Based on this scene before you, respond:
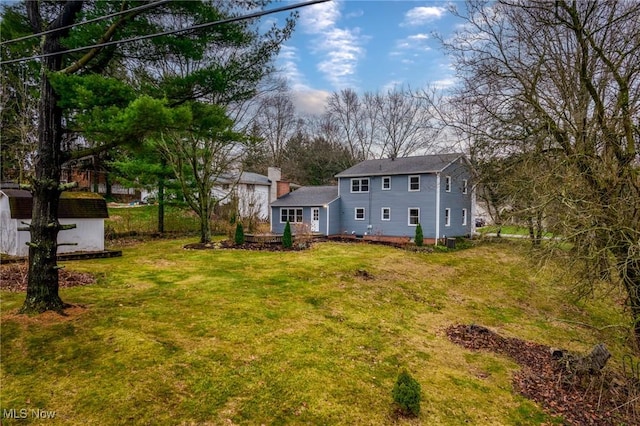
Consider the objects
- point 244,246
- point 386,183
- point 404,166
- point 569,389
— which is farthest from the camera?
point 386,183

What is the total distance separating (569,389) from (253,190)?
88.0 feet

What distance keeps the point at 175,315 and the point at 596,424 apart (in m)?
7.61

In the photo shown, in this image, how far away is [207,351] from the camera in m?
5.38

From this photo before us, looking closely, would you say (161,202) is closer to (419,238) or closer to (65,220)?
(65,220)

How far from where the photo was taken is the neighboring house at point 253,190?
23797 millimetres

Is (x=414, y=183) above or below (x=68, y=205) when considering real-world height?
above

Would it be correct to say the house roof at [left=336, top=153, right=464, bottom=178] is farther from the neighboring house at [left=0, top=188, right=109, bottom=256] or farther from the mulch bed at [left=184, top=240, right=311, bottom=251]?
the neighboring house at [left=0, top=188, right=109, bottom=256]

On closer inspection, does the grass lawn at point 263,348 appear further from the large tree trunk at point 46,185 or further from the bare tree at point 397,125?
the bare tree at point 397,125

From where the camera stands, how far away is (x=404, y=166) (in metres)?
22.5

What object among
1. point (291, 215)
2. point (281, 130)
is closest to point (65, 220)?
point (291, 215)

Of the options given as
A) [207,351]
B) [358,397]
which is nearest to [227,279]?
[207,351]

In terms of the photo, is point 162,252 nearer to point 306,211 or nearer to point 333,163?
point 306,211

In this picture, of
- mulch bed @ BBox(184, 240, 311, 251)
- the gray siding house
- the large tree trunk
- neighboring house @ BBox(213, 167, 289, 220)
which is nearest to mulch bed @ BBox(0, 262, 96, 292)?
the large tree trunk

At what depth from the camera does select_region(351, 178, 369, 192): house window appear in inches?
934
